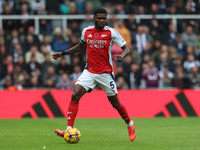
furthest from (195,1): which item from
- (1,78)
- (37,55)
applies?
(1,78)

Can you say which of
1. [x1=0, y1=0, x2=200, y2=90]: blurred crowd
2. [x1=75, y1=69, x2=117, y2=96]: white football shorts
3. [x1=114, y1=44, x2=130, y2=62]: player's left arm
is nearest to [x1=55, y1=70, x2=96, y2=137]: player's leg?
[x1=75, y1=69, x2=117, y2=96]: white football shorts

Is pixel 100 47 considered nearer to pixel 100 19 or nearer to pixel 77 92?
pixel 100 19

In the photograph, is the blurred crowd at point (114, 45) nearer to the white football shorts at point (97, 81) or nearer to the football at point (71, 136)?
the white football shorts at point (97, 81)

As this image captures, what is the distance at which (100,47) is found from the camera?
9.39 meters

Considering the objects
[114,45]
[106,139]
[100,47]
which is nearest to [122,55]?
[100,47]

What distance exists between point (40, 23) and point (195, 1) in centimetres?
679

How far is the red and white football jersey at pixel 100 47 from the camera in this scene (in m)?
9.38

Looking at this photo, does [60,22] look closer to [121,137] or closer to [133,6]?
[133,6]

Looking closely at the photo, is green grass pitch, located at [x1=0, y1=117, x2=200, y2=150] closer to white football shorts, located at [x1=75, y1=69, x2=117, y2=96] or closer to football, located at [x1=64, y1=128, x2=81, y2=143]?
football, located at [x1=64, y1=128, x2=81, y2=143]

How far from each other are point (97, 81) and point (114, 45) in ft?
30.0

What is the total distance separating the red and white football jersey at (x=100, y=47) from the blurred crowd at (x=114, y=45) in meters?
8.68

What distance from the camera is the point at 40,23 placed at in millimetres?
20422

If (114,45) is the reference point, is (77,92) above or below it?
above

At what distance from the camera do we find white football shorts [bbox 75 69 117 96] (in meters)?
9.38
